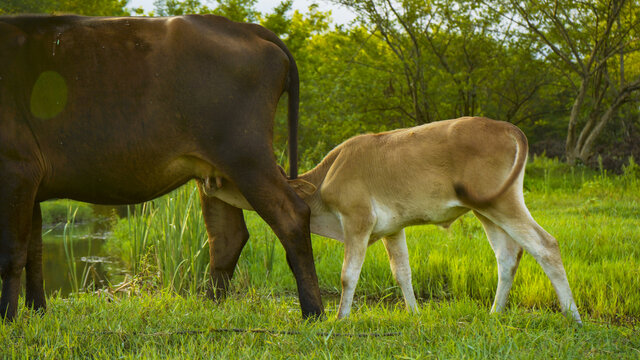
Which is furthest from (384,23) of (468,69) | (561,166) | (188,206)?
(188,206)

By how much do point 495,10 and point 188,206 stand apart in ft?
36.6

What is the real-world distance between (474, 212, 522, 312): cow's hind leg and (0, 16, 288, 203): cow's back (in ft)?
6.11

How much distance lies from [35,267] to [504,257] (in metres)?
3.11

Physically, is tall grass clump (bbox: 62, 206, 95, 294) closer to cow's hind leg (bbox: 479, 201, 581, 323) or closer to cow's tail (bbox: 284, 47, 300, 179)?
cow's tail (bbox: 284, 47, 300, 179)

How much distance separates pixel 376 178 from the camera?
14.6ft

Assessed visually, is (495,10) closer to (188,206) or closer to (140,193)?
(188,206)

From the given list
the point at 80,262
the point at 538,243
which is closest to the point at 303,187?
the point at 538,243

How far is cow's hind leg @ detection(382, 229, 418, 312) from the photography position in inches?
182

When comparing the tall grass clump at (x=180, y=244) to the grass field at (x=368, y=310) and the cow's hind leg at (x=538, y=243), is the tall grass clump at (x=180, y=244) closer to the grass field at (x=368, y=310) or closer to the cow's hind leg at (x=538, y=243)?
the grass field at (x=368, y=310)

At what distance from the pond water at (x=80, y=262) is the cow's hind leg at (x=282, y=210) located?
2695 mm

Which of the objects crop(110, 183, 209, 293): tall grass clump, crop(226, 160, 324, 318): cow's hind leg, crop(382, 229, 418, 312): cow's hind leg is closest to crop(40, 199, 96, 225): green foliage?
crop(110, 183, 209, 293): tall grass clump

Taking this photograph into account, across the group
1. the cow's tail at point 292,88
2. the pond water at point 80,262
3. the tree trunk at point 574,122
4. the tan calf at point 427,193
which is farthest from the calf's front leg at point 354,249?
the tree trunk at point 574,122

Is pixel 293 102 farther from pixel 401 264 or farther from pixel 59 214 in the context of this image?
pixel 59 214

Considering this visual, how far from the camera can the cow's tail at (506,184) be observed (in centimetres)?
405
